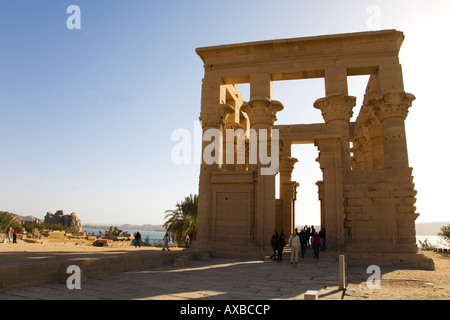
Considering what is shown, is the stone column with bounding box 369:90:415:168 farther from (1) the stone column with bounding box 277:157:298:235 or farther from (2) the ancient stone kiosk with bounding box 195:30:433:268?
(1) the stone column with bounding box 277:157:298:235

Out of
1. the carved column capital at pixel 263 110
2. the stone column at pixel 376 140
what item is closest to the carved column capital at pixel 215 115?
the carved column capital at pixel 263 110

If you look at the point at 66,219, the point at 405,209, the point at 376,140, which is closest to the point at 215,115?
the point at 376,140

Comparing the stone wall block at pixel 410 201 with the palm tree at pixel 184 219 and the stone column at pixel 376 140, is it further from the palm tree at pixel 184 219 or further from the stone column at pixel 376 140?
the palm tree at pixel 184 219

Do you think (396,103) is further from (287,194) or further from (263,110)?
(287,194)

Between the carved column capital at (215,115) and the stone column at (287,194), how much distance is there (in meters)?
8.46

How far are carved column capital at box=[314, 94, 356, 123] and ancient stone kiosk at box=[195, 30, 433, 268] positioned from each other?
0.05m

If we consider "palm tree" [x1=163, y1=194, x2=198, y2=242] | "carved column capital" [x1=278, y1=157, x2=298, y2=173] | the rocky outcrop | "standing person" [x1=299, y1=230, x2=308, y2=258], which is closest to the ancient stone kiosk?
"standing person" [x1=299, y1=230, x2=308, y2=258]

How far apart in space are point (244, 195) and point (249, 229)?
167 cm

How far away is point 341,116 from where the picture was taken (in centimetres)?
1666

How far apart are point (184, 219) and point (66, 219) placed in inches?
→ 1970

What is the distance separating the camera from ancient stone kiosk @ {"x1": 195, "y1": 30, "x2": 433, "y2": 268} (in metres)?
15.2

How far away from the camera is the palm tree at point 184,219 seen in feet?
98.5

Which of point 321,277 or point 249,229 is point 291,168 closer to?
point 249,229

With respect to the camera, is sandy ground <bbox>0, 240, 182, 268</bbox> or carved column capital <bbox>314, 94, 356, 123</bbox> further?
carved column capital <bbox>314, 94, 356, 123</bbox>
